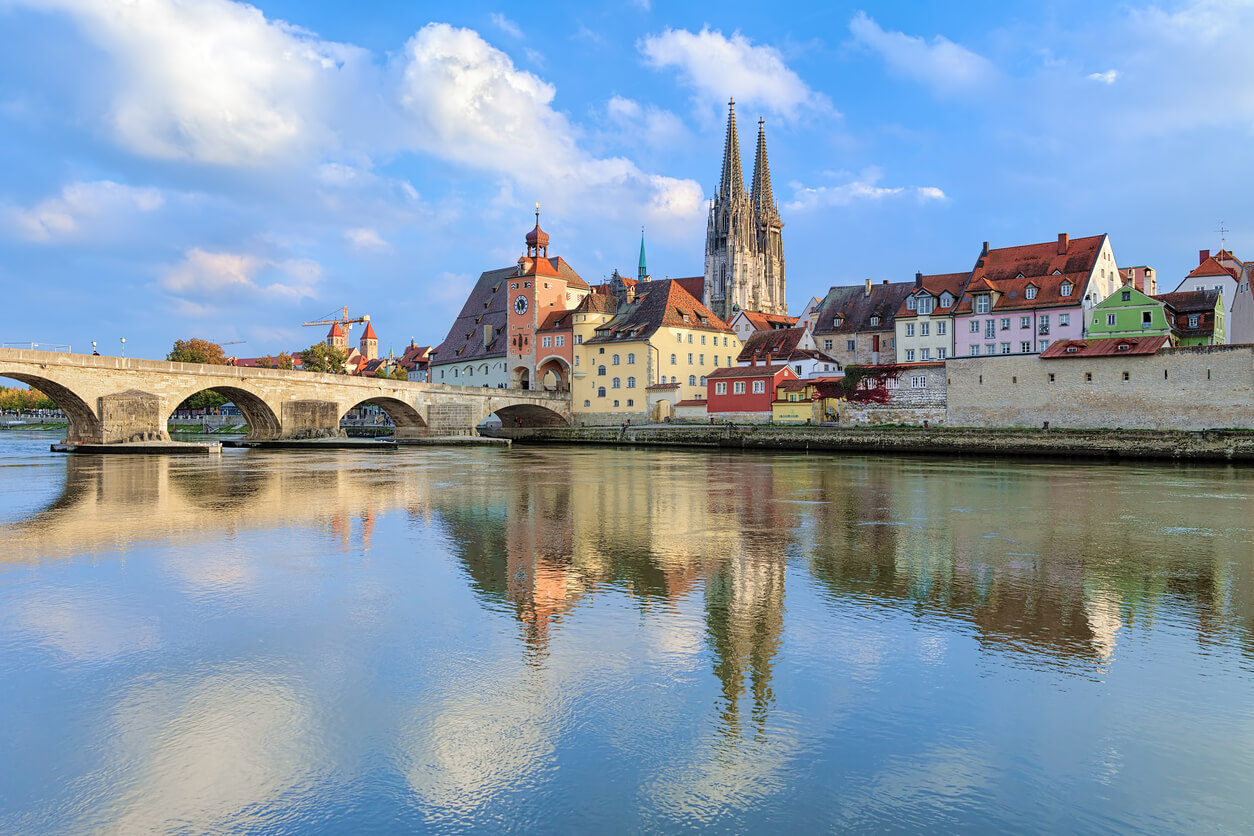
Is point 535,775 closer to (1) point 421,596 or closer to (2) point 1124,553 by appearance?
(1) point 421,596

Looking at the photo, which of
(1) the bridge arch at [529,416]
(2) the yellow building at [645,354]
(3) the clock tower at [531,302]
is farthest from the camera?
(3) the clock tower at [531,302]

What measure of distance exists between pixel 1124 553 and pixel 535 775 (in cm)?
1128

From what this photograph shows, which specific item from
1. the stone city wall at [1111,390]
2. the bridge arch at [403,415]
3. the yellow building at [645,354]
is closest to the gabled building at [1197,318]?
the stone city wall at [1111,390]

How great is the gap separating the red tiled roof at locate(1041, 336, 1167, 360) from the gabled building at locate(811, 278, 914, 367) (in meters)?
14.4

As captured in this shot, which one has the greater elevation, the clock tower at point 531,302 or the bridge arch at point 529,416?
the clock tower at point 531,302

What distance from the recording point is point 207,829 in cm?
460

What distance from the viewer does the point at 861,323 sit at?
64438mm

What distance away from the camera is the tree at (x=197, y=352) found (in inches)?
3127

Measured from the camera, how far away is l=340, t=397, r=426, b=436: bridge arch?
59.2 meters

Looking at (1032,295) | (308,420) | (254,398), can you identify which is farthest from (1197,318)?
(254,398)

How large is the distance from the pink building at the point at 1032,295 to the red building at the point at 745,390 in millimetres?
11768

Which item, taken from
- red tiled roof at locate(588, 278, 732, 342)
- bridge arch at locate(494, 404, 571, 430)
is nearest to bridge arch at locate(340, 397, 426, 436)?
bridge arch at locate(494, 404, 571, 430)

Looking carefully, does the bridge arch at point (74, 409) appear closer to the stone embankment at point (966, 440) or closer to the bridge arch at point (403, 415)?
the bridge arch at point (403, 415)

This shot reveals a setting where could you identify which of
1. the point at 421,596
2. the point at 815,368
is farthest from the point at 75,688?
the point at 815,368
